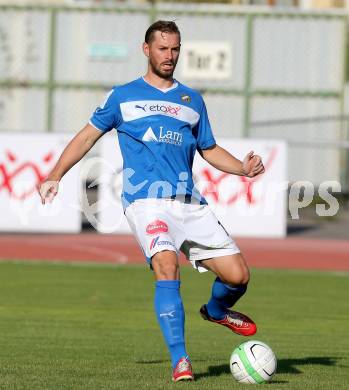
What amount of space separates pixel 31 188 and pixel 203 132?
1247 centimetres

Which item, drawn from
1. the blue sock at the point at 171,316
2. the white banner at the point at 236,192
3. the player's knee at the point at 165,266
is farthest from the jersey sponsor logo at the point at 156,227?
the white banner at the point at 236,192

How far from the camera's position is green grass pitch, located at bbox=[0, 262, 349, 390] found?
27.0 ft

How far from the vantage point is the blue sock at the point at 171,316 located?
7.90m

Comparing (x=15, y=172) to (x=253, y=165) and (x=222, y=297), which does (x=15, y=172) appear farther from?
(x=253, y=165)

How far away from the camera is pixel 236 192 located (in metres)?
21.2

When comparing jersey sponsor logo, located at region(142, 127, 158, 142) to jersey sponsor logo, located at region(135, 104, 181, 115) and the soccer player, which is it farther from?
jersey sponsor logo, located at region(135, 104, 181, 115)

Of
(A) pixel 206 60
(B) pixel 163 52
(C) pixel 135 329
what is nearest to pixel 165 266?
(B) pixel 163 52

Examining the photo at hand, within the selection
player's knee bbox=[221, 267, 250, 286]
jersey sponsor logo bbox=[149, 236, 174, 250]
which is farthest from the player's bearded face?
player's knee bbox=[221, 267, 250, 286]

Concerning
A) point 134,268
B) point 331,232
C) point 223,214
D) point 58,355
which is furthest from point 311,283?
point 331,232

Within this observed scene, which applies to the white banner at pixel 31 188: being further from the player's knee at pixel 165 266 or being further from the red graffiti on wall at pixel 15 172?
the player's knee at pixel 165 266

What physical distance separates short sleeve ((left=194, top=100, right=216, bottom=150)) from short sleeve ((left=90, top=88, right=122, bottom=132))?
24.2 inches

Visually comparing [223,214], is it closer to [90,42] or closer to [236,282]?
[90,42]

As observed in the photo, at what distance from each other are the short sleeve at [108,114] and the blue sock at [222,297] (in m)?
1.37

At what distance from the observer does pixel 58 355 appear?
932 cm
